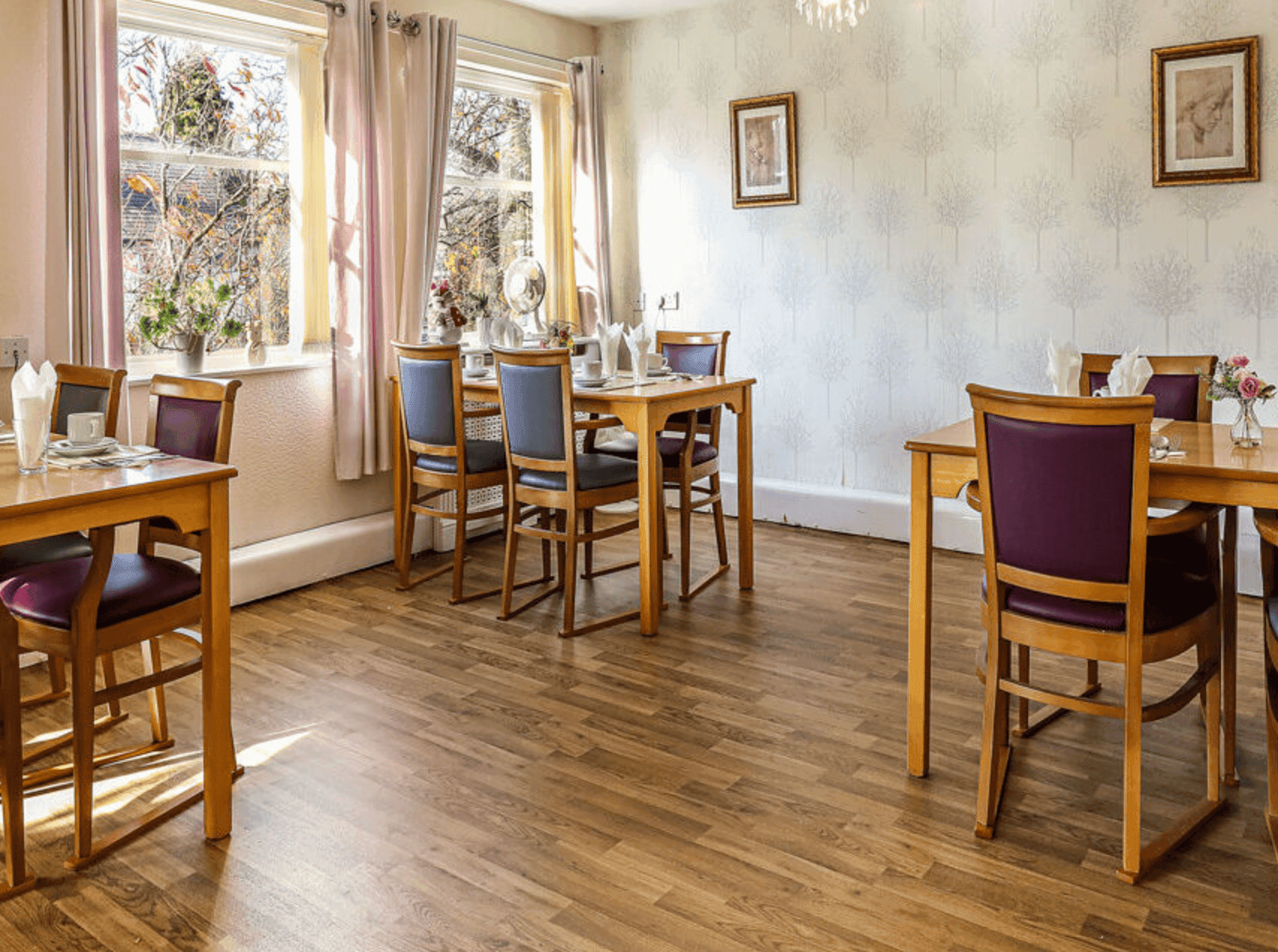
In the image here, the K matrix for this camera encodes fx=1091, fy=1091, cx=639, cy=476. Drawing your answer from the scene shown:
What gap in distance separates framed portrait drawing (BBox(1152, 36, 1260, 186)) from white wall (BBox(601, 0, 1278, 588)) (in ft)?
0.18

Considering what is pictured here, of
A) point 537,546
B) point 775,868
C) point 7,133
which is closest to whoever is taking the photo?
point 775,868

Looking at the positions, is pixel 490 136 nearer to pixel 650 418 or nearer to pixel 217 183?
pixel 217 183

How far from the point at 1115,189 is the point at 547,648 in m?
2.88

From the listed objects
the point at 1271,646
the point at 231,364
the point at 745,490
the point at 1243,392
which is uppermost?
the point at 231,364

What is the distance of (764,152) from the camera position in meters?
5.32

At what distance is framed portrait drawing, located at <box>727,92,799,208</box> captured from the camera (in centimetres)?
523

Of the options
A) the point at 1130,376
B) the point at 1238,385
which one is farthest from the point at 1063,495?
the point at 1130,376

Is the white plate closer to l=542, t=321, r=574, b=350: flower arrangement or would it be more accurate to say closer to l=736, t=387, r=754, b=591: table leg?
l=542, t=321, r=574, b=350: flower arrangement

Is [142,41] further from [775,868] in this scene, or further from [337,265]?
[775,868]

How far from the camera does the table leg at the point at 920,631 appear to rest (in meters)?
2.59

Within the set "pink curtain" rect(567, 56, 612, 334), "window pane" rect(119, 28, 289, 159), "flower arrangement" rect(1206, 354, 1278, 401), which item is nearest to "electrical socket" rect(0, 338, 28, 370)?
"window pane" rect(119, 28, 289, 159)

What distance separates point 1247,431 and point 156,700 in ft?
8.98

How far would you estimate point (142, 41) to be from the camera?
398 cm

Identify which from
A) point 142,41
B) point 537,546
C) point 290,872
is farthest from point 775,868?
point 142,41
